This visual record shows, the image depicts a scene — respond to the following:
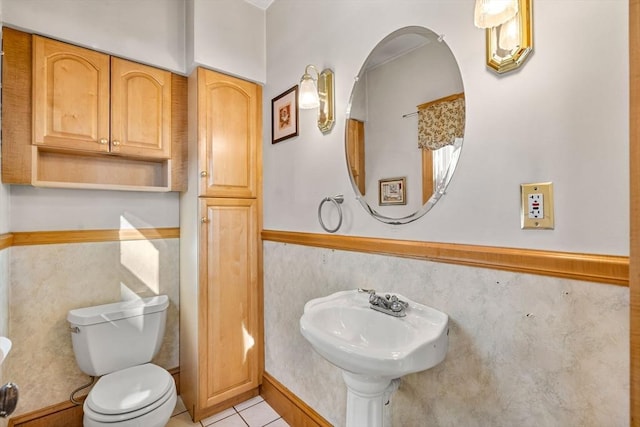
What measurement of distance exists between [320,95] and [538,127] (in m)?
1.03

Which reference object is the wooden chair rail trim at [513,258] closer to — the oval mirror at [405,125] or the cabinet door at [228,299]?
the oval mirror at [405,125]

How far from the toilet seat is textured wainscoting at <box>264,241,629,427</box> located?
906 millimetres

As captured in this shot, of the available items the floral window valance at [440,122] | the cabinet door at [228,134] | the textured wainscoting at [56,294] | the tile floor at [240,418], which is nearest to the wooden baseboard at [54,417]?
the textured wainscoting at [56,294]

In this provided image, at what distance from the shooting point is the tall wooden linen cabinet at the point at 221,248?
6.29 ft

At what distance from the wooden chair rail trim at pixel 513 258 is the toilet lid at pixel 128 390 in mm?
1172

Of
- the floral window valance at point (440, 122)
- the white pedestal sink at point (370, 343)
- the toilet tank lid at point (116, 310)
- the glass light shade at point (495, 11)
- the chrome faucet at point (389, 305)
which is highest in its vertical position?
the glass light shade at point (495, 11)

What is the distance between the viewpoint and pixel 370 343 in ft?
4.13

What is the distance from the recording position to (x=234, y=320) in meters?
2.03

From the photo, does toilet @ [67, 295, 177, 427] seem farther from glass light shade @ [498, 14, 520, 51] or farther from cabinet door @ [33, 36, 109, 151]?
glass light shade @ [498, 14, 520, 51]

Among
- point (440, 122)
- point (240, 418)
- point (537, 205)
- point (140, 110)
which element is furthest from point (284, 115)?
point (240, 418)

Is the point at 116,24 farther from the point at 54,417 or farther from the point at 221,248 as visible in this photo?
the point at 54,417

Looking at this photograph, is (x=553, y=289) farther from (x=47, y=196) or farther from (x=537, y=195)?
(x=47, y=196)

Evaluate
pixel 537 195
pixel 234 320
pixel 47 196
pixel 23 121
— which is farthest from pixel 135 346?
pixel 537 195

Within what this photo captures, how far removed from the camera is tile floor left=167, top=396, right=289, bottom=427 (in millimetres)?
1883
